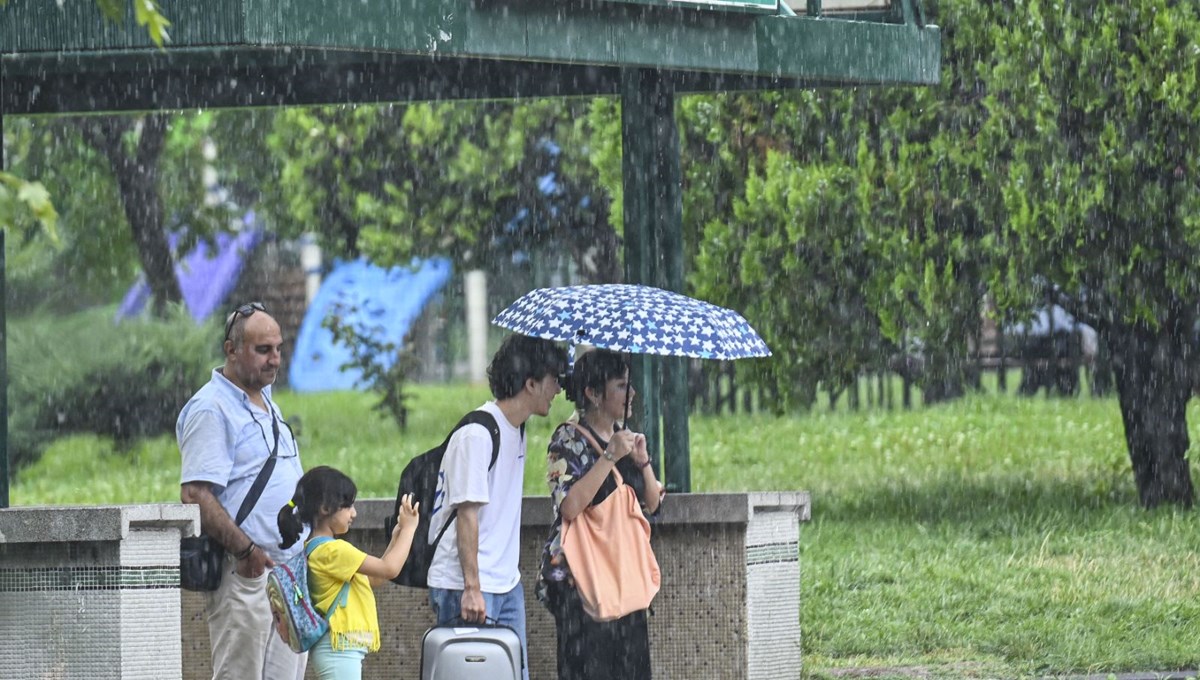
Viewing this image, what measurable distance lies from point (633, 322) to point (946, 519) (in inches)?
358

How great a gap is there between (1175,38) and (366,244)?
50.9 ft

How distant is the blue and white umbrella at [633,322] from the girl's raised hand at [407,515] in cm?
77

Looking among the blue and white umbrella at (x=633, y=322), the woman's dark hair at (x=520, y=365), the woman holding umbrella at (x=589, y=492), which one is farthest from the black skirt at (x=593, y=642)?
the blue and white umbrella at (x=633, y=322)

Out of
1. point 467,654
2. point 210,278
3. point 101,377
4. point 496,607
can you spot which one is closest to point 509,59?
point 496,607

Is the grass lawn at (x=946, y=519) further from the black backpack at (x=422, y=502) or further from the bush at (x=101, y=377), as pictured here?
the black backpack at (x=422, y=502)

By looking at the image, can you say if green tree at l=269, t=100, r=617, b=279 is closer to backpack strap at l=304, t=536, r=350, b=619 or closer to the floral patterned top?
the floral patterned top

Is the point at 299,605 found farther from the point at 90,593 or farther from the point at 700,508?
the point at 700,508

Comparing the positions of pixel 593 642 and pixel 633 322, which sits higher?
pixel 633 322

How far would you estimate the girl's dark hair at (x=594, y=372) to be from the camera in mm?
7480

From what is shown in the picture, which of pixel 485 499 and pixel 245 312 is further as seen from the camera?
pixel 245 312

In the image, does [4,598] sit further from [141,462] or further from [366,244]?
[366,244]

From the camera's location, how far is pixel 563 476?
7555mm

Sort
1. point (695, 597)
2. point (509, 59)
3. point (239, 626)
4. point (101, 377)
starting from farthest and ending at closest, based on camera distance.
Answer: point (101, 377), point (695, 597), point (509, 59), point (239, 626)

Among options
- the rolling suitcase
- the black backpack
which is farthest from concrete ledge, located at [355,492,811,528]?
the rolling suitcase
